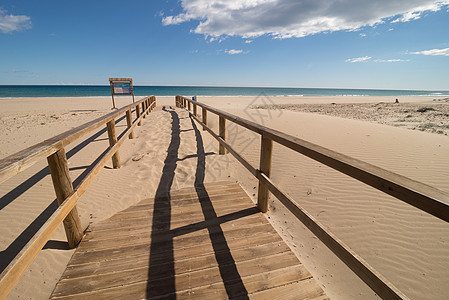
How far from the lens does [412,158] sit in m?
4.86

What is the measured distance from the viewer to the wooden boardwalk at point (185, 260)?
1807mm

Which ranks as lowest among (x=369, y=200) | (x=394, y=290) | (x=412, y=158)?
(x=369, y=200)

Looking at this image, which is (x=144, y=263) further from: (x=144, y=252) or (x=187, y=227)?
(x=187, y=227)

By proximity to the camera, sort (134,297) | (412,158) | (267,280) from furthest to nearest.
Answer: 1. (412,158)
2. (267,280)
3. (134,297)

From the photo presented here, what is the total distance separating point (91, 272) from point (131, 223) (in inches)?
30.6

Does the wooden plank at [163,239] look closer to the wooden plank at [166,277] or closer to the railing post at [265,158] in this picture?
the wooden plank at [166,277]

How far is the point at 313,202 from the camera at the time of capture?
12.0 feet

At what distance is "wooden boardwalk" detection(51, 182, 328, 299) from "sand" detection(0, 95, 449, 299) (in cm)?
31

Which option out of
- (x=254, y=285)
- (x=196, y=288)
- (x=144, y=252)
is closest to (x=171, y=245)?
(x=144, y=252)

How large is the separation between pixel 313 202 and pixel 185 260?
8.24 ft

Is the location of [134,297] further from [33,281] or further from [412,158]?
[412,158]

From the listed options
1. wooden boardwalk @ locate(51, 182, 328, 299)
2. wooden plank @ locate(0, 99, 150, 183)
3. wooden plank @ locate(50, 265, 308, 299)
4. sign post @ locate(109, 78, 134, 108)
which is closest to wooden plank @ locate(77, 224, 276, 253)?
wooden boardwalk @ locate(51, 182, 328, 299)

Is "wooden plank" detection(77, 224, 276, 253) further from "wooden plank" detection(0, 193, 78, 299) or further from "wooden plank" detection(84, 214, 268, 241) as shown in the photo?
"wooden plank" detection(0, 193, 78, 299)

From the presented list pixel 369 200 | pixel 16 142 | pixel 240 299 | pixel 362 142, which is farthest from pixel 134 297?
pixel 16 142
